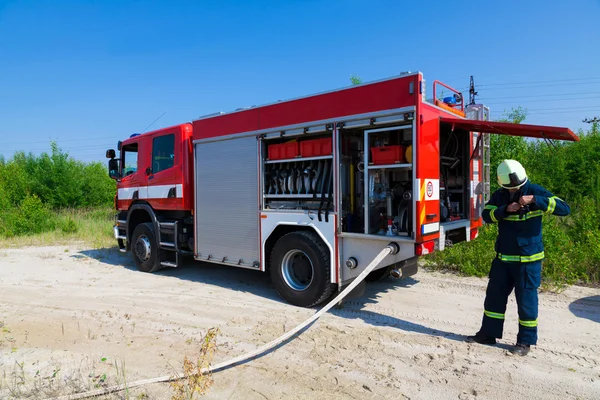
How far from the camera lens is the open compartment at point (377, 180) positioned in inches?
183

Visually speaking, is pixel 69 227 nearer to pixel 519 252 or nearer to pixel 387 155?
pixel 387 155

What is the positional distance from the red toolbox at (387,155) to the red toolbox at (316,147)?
2.09 ft

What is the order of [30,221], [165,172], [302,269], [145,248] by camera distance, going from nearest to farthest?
1. [302,269]
2. [165,172]
3. [145,248]
4. [30,221]

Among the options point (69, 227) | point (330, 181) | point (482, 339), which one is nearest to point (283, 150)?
point (330, 181)

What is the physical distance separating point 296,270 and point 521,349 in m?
2.84

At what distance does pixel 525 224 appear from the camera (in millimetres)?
3826

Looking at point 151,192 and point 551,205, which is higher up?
point 151,192

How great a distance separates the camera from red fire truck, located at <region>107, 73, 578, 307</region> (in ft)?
15.1

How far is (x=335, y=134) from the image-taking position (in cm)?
505

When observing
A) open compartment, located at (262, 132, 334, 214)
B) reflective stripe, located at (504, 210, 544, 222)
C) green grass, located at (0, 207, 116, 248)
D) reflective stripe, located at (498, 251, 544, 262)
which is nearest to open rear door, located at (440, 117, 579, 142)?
reflective stripe, located at (504, 210, 544, 222)

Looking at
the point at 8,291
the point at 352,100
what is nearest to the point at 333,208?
the point at 352,100

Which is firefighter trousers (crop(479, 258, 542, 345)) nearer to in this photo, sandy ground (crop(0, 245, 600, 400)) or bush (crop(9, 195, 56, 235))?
sandy ground (crop(0, 245, 600, 400))

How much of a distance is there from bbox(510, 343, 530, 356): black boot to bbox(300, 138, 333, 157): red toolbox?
9.49 feet

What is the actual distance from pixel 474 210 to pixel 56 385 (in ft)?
17.6
